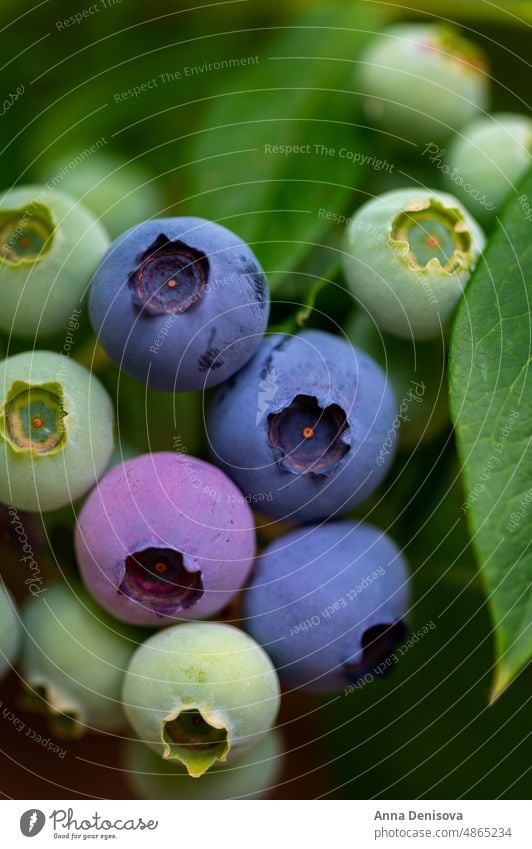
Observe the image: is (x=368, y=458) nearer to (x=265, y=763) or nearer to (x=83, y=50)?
(x=265, y=763)

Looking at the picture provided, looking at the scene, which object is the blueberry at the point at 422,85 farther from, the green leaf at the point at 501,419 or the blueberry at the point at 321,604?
the blueberry at the point at 321,604

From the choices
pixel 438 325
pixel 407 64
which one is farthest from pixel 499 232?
pixel 407 64

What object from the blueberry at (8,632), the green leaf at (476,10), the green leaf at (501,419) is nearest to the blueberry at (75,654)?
the blueberry at (8,632)

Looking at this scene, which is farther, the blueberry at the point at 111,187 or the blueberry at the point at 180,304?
the blueberry at the point at 111,187

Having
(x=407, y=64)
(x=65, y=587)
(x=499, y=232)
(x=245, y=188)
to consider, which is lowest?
(x=65, y=587)
